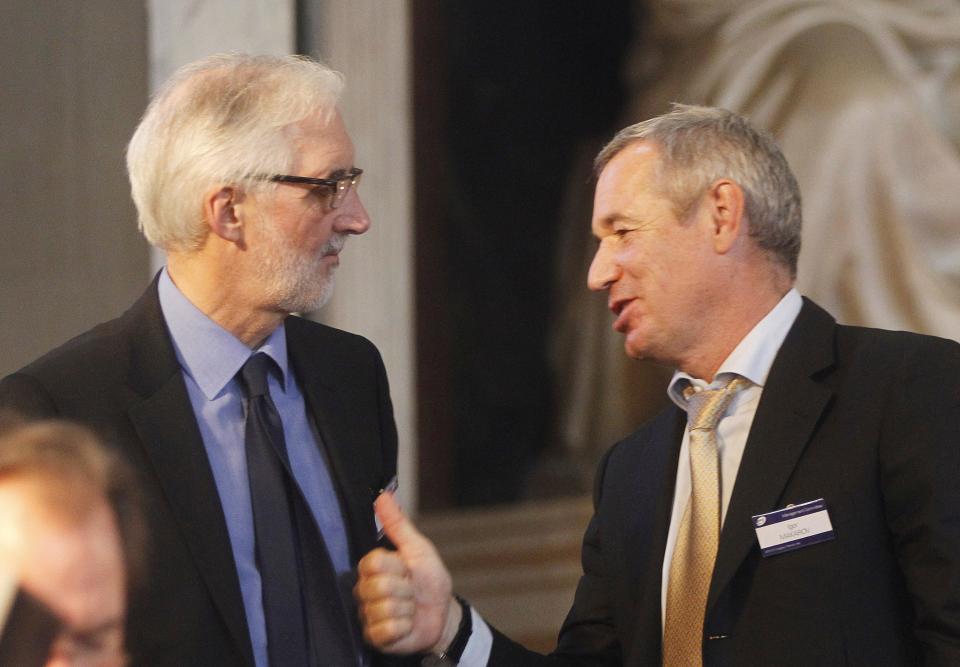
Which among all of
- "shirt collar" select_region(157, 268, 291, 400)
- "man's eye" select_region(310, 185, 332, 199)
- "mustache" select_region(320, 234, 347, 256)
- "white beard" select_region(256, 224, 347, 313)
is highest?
"man's eye" select_region(310, 185, 332, 199)

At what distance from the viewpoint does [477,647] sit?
3.01 meters

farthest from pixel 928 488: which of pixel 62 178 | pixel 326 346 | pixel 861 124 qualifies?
pixel 861 124

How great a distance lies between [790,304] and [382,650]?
1.19m

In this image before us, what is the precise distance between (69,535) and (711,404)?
1.48 meters

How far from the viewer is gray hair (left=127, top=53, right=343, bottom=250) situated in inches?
105

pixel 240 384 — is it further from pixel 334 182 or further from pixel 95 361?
pixel 334 182

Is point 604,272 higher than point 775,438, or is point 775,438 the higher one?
point 604,272

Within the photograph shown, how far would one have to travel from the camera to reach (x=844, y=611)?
2.70 meters

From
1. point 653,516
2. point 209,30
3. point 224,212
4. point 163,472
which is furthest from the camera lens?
point 209,30

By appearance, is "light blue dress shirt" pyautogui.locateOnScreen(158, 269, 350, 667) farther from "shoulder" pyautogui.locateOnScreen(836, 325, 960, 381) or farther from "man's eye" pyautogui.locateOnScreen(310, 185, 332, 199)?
"shoulder" pyautogui.locateOnScreen(836, 325, 960, 381)

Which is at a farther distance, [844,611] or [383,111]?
[383,111]

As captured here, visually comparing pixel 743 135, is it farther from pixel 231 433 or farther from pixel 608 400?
pixel 608 400

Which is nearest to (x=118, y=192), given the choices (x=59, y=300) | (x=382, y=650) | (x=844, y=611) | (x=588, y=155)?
(x=59, y=300)

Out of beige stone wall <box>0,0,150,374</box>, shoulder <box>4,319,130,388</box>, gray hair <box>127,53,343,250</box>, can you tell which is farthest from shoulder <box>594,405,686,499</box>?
beige stone wall <box>0,0,150,374</box>
